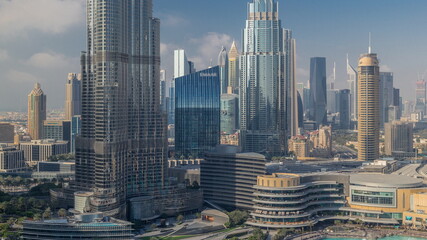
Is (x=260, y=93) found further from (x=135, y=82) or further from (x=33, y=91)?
(x=135, y=82)

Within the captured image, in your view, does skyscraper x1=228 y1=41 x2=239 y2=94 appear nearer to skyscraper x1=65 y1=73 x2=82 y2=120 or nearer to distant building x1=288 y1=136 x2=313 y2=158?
distant building x1=288 y1=136 x2=313 y2=158

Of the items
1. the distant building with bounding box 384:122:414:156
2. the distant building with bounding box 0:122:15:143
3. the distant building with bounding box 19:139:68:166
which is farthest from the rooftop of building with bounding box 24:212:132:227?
the distant building with bounding box 384:122:414:156

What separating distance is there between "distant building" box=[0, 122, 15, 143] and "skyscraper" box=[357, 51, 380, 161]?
242 feet

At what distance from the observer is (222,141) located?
13238 cm

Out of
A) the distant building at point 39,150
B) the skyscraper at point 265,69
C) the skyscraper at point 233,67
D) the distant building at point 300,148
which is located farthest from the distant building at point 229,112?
the distant building at point 39,150

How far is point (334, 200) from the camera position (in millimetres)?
66812

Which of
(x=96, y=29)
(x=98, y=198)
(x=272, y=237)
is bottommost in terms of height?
(x=272, y=237)

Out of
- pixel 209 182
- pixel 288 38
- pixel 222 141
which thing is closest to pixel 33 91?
pixel 222 141

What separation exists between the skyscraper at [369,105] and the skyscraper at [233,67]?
52612mm

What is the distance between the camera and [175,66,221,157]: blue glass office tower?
4139 inches

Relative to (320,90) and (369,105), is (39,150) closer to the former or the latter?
(369,105)

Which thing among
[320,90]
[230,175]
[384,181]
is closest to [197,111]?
[230,175]

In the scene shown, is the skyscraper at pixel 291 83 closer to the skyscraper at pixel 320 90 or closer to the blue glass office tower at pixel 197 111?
the skyscraper at pixel 320 90

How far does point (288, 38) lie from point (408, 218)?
329 ft
